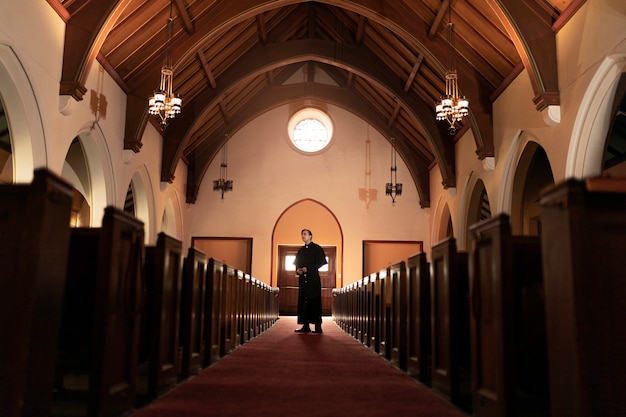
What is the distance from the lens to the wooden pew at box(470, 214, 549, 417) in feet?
8.41

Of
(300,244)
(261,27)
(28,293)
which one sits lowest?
(28,293)

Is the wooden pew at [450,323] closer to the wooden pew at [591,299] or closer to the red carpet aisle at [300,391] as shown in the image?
the red carpet aisle at [300,391]

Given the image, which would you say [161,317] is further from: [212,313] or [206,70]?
[206,70]

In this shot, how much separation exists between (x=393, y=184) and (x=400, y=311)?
11391mm

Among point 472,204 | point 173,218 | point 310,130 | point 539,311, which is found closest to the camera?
point 539,311

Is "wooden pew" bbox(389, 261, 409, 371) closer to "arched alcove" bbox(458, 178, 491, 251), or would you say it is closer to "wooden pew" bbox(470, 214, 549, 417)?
"wooden pew" bbox(470, 214, 549, 417)

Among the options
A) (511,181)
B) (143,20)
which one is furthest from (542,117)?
(143,20)

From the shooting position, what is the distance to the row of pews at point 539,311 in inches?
84.1

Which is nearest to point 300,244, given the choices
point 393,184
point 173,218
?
point 393,184

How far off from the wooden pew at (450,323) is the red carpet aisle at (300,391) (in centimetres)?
13

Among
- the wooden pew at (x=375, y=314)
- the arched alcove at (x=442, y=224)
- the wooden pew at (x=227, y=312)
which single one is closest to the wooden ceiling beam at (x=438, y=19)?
the wooden pew at (x=375, y=314)

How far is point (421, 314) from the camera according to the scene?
400 centimetres

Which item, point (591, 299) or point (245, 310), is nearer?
point (591, 299)

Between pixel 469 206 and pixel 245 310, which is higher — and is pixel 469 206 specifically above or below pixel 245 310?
above
